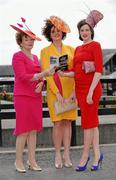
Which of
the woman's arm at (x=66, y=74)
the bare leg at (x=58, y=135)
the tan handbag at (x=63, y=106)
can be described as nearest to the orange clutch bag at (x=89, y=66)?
the woman's arm at (x=66, y=74)

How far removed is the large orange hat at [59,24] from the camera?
20.4 feet

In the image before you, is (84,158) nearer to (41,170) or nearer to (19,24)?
(41,170)

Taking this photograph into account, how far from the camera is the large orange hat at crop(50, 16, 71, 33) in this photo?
6230 mm

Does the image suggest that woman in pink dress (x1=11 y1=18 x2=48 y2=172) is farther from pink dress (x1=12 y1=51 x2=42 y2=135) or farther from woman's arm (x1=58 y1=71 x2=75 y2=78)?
woman's arm (x1=58 y1=71 x2=75 y2=78)

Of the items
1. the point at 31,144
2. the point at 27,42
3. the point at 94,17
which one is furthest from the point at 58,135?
the point at 94,17

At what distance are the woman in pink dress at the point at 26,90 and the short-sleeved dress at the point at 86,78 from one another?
0.46 m

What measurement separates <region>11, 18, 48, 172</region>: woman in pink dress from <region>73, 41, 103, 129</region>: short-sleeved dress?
462mm

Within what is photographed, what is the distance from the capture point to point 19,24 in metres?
6.15

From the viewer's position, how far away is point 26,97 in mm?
6094

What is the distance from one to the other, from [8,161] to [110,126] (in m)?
3.50

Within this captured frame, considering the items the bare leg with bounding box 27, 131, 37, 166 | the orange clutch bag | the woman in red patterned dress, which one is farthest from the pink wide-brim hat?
the bare leg with bounding box 27, 131, 37, 166

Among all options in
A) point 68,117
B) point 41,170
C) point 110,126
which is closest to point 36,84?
point 68,117

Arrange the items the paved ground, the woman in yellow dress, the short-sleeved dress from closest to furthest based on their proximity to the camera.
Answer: the paved ground < the short-sleeved dress < the woman in yellow dress

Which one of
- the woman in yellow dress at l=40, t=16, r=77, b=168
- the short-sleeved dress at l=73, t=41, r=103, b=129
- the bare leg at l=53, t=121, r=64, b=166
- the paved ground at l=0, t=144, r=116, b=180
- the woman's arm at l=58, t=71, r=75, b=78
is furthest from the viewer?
the bare leg at l=53, t=121, r=64, b=166
